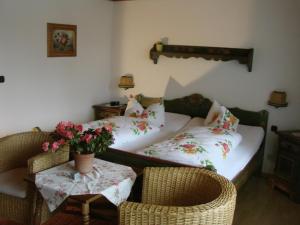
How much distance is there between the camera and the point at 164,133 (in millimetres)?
3959

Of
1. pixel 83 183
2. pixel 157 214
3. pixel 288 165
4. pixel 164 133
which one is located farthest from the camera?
pixel 164 133

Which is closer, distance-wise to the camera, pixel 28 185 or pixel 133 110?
pixel 28 185

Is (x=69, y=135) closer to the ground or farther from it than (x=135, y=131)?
farther from it

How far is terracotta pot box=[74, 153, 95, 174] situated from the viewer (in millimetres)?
2387

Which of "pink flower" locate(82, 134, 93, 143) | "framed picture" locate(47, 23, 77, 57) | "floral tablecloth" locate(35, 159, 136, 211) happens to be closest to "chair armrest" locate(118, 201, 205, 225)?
"floral tablecloth" locate(35, 159, 136, 211)

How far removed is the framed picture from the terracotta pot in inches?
89.7

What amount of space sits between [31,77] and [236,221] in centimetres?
281

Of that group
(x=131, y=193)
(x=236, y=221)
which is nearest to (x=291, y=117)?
(x=236, y=221)

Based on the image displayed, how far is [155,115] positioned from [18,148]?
5.67ft

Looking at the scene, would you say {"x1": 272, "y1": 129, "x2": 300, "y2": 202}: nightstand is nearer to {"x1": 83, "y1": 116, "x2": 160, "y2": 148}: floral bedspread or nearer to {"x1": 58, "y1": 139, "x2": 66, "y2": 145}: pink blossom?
{"x1": 83, "y1": 116, "x2": 160, "y2": 148}: floral bedspread

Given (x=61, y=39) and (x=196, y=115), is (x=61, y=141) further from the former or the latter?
(x=196, y=115)

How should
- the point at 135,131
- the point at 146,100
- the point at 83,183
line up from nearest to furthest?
the point at 83,183 → the point at 135,131 → the point at 146,100

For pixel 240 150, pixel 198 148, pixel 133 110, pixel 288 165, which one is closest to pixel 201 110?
pixel 133 110

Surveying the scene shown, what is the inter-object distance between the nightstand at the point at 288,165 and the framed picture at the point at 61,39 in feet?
9.31
